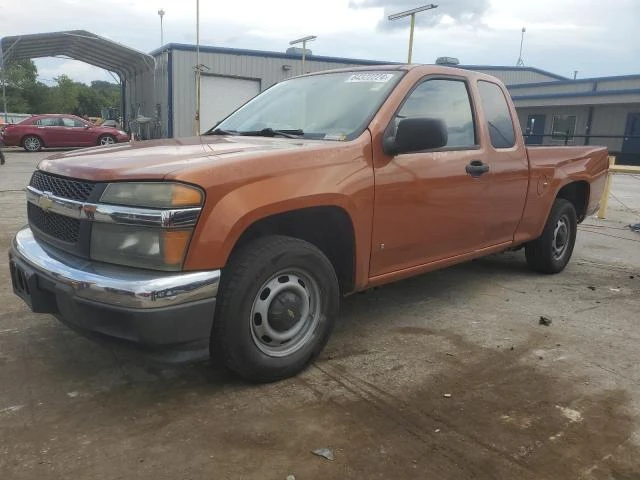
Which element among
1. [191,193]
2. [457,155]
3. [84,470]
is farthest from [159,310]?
[457,155]

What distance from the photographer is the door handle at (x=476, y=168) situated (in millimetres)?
4188

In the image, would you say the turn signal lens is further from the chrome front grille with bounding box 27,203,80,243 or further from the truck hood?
the chrome front grille with bounding box 27,203,80,243

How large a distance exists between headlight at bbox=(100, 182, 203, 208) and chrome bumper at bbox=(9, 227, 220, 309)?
32cm

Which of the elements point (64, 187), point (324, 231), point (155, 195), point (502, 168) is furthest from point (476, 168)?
point (64, 187)

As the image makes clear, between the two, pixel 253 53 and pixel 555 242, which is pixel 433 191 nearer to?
pixel 555 242

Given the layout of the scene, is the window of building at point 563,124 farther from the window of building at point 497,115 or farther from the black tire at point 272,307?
the black tire at point 272,307

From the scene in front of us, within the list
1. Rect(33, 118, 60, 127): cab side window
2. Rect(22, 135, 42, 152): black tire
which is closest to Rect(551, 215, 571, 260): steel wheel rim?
Rect(33, 118, 60, 127): cab side window

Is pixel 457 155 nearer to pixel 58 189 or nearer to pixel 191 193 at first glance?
pixel 191 193

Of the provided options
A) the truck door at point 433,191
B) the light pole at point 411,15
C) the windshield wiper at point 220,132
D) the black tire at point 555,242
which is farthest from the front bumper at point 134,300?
the light pole at point 411,15

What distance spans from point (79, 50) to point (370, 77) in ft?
92.9

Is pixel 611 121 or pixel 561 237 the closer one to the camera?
pixel 561 237

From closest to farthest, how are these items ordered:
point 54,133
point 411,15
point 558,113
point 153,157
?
point 153,157
point 411,15
point 54,133
point 558,113

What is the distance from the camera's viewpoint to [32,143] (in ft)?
73.6

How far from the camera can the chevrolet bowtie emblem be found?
3.04 metres
